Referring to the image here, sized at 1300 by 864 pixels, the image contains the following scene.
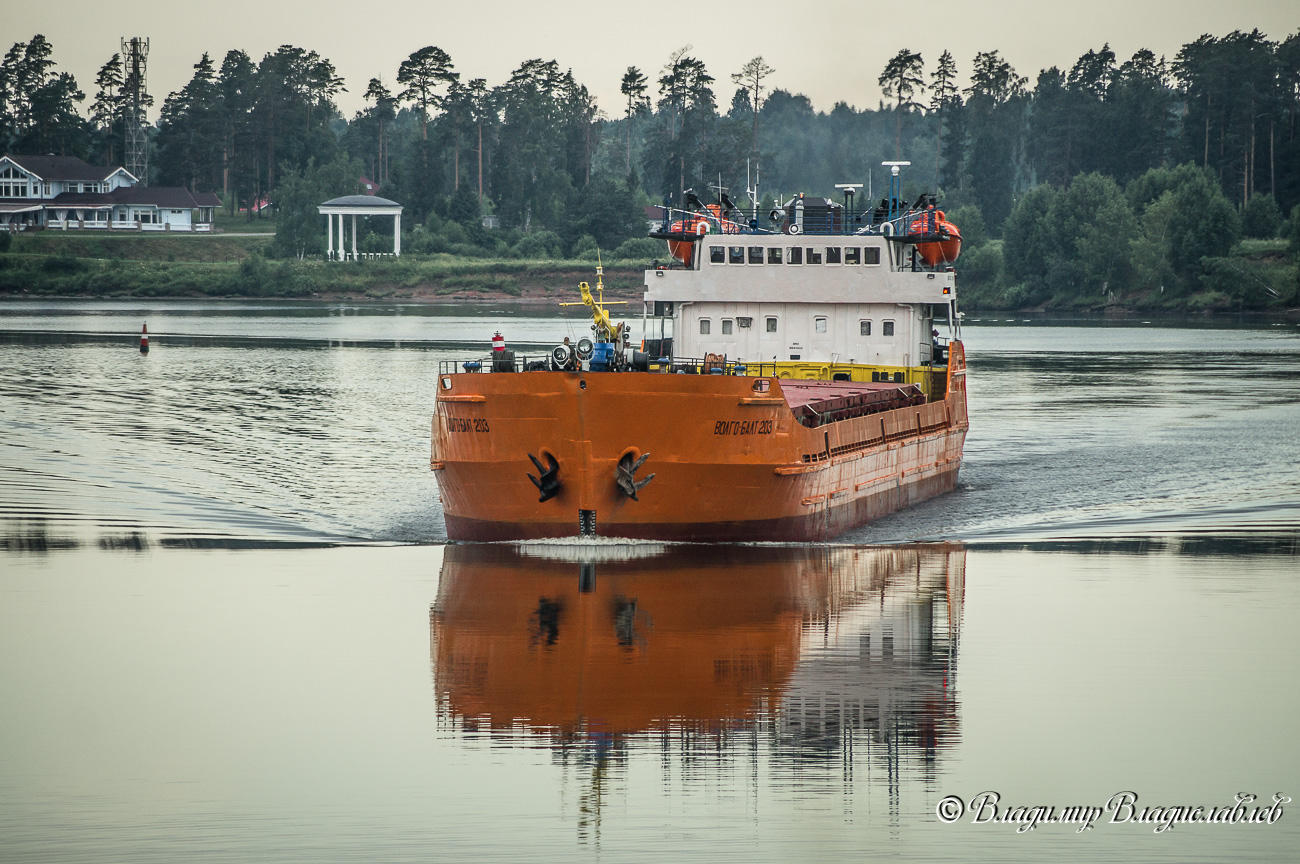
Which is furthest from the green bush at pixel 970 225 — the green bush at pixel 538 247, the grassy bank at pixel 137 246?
the grassy bank at pixel 137 246

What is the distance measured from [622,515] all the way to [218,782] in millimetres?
10489

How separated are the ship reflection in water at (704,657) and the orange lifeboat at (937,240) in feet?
30.4

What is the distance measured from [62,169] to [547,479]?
149906 mm

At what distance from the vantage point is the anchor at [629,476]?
77.4 ft

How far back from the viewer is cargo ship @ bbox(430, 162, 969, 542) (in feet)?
77.7

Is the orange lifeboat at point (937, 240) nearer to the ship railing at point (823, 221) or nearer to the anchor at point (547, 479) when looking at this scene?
the ship railing at point (823, 221)

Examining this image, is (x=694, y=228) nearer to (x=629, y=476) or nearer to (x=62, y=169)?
(x=629, y=476)

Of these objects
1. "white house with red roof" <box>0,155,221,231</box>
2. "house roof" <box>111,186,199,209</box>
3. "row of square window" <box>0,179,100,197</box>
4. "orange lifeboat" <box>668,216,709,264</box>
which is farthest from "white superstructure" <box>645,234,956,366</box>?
"row of square window" <box>0,179,100,197</box>

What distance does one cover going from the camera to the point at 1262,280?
4532 inches

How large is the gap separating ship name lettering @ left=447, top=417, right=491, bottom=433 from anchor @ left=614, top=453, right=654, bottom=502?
7.61ft

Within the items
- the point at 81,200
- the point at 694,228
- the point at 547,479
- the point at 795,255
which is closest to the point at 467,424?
the point at 547,479

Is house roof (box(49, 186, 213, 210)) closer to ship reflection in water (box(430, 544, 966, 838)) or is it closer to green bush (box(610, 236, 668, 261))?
green bush (box(610, 236, 668, 261))

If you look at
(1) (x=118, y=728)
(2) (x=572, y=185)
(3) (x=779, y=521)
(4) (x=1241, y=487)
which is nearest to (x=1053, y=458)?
(4) (x=1241, y=487)

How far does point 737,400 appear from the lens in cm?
2381
